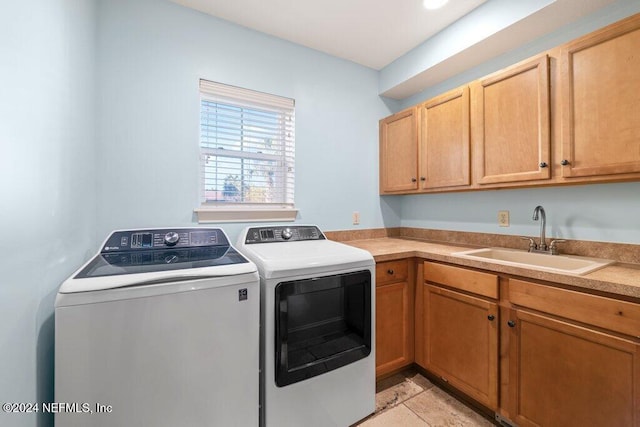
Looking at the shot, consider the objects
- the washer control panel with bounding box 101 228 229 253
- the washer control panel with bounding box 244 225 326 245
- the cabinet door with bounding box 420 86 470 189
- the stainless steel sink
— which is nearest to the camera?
the stainless steel sink

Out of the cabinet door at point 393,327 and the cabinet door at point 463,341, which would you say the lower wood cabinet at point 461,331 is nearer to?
the cabinet door at point 463,341

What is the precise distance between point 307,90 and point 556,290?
6.90 feet

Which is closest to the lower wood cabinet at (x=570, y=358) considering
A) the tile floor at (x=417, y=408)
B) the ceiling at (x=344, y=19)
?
the tile floor at (x=417, y=408)

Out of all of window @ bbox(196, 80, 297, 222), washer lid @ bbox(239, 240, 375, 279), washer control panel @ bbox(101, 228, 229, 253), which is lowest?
washer lid @ bbox(239, 240, 375, 279)

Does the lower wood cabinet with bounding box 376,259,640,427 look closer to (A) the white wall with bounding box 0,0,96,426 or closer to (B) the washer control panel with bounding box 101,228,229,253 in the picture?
(B) the washer control panel with bounding box 101,228,229,253

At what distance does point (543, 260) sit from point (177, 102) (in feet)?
8.44

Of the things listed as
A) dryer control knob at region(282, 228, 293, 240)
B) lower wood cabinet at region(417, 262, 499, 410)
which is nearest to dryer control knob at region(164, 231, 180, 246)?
dryer control knob at region(282, 228, 293, 240)

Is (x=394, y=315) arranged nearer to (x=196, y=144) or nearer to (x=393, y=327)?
(x=393, y=327)

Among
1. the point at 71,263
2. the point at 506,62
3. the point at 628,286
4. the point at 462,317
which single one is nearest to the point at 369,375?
the point at 462,317

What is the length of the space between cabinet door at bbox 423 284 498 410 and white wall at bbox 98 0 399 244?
1038mm

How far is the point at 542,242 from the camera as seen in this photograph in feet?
5.58

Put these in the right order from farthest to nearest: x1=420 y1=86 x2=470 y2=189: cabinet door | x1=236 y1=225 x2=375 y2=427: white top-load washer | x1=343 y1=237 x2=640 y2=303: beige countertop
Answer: x1=420 y1=86 x2=470 y2=189: cabinet door → x1=236 y1=225 x2=375 y2=427: white top-load washer → x1=343 y1=237 x2=640 y2=303: beige countertop

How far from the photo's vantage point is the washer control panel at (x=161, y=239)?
1.44 metres

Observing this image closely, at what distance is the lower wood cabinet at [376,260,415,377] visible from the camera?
5.80ft
